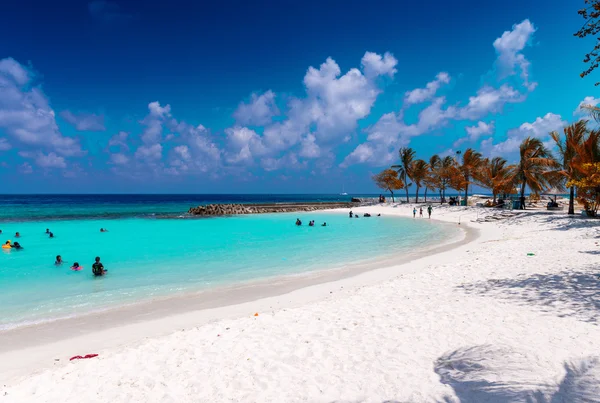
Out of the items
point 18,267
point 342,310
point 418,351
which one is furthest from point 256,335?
point 18,267

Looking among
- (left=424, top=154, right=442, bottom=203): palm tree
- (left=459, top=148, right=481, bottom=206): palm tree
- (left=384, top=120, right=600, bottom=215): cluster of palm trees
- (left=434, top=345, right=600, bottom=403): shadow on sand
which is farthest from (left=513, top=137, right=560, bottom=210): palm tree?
(left=434, top=345, right=600, bottom=403): shadow on sand

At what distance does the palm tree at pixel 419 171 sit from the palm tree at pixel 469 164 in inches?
455

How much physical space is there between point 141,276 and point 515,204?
1434 inches

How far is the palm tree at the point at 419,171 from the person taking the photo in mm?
57969

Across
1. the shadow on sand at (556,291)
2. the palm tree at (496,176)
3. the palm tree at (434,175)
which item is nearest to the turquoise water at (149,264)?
the shadow on sand at (556,291)

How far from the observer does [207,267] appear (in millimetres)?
13672

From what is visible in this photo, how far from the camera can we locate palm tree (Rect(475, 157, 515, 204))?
3403 centimetres

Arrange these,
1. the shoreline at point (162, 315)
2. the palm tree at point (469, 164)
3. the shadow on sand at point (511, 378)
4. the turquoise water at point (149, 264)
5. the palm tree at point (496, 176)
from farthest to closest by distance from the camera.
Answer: the palm tree at point (469, 164) < the palm tree at point (496, 176) < the turquoise water at point (149, 264) < the shoreline at point (162, 315) < the shadow on sand at point (511, 378)

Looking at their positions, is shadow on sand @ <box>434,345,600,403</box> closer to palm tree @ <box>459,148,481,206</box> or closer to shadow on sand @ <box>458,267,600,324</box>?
shadow on sand @ <box>458,267,600,324</box>

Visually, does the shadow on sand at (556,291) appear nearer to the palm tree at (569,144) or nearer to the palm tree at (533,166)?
the palm tree at (569,144)

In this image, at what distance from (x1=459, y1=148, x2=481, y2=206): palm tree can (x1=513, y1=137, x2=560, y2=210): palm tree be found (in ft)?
45.4

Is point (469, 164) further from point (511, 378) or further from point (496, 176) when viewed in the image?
point (511, 378)

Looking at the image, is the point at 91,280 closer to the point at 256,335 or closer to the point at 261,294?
the point at 261,294

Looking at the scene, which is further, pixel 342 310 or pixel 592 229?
pixel 592 229
